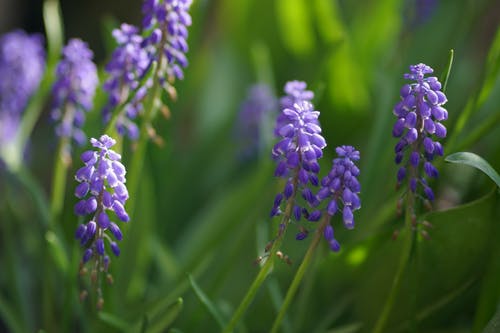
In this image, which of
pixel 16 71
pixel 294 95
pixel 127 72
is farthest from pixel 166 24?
pixel 16 71

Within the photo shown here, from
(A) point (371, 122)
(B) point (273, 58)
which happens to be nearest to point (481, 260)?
(A) point (371, 122)

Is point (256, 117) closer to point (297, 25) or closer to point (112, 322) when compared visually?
point (297, 25)

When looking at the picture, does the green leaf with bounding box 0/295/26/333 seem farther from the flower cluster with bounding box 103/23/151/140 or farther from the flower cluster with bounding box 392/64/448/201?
the flower cluster with bounding box 392/64/448/201

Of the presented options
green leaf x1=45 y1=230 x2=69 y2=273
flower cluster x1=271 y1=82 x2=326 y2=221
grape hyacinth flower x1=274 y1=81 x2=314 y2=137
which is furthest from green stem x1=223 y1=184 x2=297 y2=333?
green leaf x1=45 y1=230 x2=69 y2=273

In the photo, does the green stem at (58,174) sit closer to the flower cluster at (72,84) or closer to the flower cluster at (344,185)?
the flower cluster at (72,84)

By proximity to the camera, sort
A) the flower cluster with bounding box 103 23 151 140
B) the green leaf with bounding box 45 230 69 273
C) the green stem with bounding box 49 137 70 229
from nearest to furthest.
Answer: the flower cluster with bounding box 103 23 151 140, the green leaf with bounding box 45 230 69 273, the green stem with bounding box 49 137 70 229

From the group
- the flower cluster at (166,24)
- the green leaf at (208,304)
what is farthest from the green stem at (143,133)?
the green leaf at (208,304)

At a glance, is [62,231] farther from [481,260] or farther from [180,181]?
[481,260]
